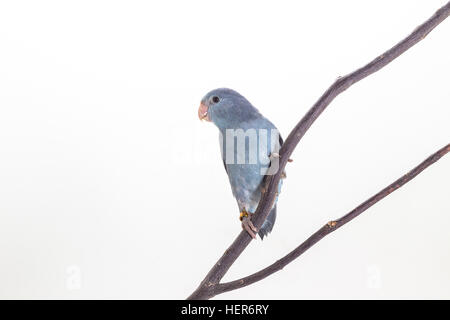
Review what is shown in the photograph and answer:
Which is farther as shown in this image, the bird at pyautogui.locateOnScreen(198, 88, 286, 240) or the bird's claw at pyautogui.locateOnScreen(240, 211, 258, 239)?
the bird at pyautogui.locateOnScreen(198, 88, 286, 240)

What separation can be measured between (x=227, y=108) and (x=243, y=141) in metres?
0.12

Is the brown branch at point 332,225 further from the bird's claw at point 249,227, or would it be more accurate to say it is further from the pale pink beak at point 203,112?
the pale pink beak at point 203,112

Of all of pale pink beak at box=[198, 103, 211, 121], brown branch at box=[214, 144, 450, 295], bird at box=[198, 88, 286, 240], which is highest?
pale pink beak at box=[198, 103, 211, 121]

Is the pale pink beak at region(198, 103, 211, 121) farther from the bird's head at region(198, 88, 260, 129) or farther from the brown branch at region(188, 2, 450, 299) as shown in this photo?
the brown branch at region(188, 2, 450, 299)

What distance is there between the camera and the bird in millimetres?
1385

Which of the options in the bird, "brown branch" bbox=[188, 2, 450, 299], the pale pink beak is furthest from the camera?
the pale pink beak

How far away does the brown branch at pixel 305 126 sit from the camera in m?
1.09

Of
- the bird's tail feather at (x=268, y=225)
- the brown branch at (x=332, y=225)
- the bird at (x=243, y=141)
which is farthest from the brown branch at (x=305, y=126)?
the bird's tail feather at (x=268, y=225)

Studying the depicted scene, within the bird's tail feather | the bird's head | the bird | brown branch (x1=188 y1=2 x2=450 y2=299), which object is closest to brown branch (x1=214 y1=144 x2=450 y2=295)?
brown branch (x1=188 y1=2 x2=450 y2=299)

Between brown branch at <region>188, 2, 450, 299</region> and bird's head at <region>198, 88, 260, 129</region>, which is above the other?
bird's head at <region>198, 88, 260, 129</region>

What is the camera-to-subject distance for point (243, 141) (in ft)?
4.67
